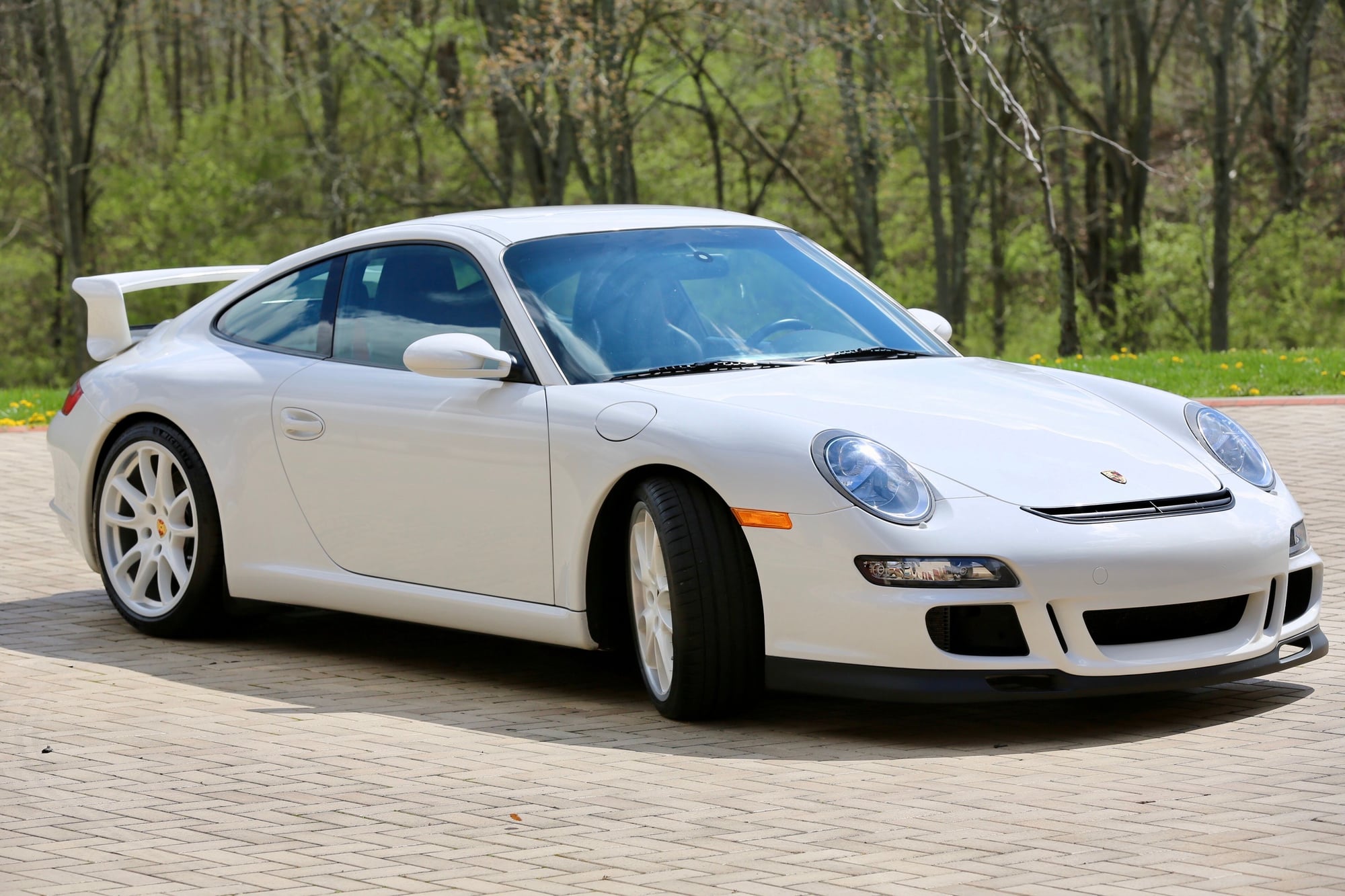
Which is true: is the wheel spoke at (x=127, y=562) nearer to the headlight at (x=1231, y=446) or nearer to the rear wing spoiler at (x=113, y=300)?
the rear wing spoiler at (x=113, y=300)

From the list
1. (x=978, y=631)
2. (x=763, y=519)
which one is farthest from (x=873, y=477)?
(x=978, y=631)

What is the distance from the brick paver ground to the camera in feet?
12.8

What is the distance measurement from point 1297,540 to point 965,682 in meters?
1.23

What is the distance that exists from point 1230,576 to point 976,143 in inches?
1275

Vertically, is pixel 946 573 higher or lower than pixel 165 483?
higher

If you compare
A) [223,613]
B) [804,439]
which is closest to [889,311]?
[804,439]

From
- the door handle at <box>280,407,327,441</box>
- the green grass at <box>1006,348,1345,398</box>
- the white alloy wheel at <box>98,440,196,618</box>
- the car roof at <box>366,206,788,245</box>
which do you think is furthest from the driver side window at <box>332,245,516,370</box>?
the green grass at <box>1006,348,1345,398</box>

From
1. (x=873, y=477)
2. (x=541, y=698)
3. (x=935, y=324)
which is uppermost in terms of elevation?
(x=935, y=324)

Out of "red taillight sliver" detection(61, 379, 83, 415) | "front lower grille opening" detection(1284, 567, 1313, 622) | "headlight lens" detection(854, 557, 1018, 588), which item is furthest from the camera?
"red taillight sliver" detection(61, 379, 83, 415)

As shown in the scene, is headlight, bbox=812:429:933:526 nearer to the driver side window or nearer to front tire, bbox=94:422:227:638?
the driver side window

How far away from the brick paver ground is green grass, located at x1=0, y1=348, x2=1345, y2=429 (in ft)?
23.9

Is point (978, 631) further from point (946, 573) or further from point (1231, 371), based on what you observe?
point (1231, 371)

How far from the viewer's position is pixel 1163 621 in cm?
509

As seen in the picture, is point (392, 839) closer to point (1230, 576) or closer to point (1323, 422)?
point (1230, 576)
